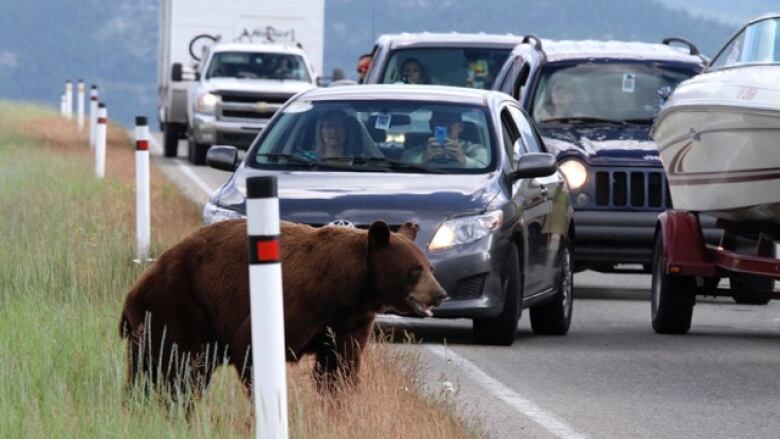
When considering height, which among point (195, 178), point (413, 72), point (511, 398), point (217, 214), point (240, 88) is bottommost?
point (195, 178)

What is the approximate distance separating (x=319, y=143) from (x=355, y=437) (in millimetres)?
5778

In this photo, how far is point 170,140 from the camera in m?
40.1

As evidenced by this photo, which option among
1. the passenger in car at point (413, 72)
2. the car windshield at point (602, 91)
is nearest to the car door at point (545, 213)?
the car windshield at point (602, 91)

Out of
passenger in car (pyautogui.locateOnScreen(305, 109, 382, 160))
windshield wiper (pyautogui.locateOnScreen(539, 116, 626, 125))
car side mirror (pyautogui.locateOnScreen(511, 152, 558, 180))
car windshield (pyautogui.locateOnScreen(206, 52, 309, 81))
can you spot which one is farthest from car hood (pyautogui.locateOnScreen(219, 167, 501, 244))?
car windshield (pyautogui.locateOnScreen(206, 52, 309, 81))

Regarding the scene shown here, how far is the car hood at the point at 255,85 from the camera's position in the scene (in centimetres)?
3503

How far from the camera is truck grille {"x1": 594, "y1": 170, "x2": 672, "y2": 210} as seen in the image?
17.0 metres

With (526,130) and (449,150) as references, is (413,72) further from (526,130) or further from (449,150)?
(449,150)

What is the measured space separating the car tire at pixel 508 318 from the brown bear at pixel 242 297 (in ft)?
13.7

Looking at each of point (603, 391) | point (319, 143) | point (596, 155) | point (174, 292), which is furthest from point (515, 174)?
point (174, 292)

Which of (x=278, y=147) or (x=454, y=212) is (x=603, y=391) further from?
(x=278, y=147)

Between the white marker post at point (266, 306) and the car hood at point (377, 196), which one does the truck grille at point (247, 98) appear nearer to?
the car hood at point (377, 196)

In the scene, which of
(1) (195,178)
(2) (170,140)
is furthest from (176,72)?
(1) (195,178)

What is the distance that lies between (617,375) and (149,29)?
15511 centimetres

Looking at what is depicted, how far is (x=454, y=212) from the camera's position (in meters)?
12.9
